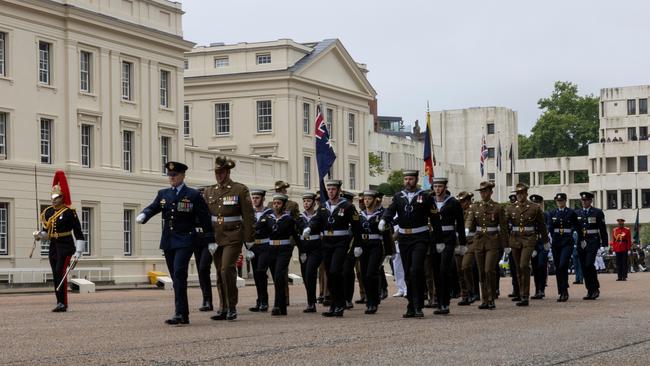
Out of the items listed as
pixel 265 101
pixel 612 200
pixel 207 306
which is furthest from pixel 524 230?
pixel 612 200

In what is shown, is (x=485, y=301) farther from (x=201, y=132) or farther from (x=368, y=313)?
(x=201, y=132)

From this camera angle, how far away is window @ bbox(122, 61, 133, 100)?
59562 mm

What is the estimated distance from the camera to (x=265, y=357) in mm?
13102

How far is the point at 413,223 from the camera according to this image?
65.1 ft

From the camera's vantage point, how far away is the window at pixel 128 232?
59.3m

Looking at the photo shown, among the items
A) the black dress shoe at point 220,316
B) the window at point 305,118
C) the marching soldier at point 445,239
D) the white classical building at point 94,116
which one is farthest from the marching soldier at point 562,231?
the window at point 305,118

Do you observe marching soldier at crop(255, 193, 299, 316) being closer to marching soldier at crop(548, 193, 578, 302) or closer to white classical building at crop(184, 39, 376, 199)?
marching soldier at crop(548, 193, 578, 302)

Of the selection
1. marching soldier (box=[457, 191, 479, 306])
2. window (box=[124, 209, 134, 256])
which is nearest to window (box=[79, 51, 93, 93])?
window (box=[124, 209, 134, 256])

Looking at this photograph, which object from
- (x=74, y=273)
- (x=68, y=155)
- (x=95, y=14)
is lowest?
(x=74, y=273)

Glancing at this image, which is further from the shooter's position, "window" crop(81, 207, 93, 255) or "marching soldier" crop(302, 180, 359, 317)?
"window" crop(81, 207, 93, 255)

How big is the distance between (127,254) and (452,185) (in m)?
72.0

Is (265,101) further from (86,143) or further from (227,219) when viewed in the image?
(227,219)

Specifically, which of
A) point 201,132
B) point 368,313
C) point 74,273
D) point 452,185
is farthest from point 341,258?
point 452,185

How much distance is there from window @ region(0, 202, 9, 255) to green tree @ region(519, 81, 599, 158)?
96201 mm
